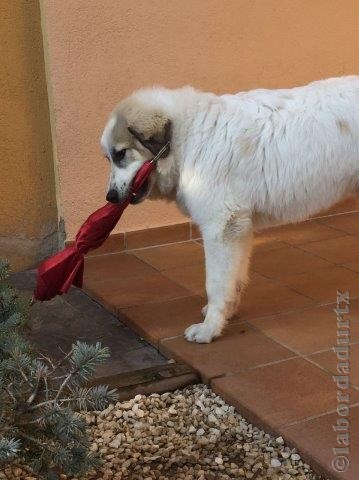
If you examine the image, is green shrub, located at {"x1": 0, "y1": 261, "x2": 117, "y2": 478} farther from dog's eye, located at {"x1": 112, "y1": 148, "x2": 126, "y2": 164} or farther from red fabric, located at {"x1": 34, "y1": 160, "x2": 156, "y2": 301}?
dog's eye, located at {"x1": 112, "y1": 148, "x2": 126, "y2": 164}

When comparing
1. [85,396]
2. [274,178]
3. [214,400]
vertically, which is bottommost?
[214,400]

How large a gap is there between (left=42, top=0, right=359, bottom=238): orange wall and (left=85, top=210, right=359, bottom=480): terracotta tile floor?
61 centimetres

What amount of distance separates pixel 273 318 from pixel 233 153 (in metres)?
0.93

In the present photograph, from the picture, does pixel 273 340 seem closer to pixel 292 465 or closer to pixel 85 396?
pixel 292 465

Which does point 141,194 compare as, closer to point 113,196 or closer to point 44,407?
point 113,196

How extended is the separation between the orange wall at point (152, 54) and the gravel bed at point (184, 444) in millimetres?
1971

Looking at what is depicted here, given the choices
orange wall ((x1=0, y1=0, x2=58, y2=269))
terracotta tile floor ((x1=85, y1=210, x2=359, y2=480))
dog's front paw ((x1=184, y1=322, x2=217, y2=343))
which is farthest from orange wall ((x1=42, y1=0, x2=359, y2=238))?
dog's front paw ((x1=184, y1=322, x2=217, y2=343))

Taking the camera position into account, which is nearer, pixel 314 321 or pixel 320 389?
pixel 320 389

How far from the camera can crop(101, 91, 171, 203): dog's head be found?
311 centimetres

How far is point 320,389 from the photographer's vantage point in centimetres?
281

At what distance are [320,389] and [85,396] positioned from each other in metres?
1.19

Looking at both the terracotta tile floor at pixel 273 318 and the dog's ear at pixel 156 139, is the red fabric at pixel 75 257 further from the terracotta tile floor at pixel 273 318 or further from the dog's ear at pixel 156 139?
the terracotta tile floor at pixel 273 318

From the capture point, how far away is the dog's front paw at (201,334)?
3.28 meters

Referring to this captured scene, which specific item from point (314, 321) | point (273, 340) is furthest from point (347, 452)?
point (314, 321)
